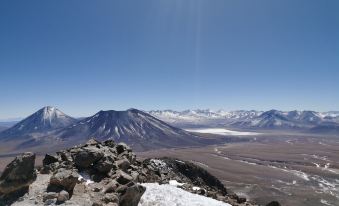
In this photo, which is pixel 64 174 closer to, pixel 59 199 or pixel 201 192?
pixel 59 199

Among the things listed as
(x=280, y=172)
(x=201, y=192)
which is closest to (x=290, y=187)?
(x=280, y=172)

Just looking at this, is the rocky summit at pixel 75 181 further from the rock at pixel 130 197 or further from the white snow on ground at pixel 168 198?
the white snow on ground at pixel 168 198

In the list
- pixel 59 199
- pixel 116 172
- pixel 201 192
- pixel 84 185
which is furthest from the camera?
pixel 201 192

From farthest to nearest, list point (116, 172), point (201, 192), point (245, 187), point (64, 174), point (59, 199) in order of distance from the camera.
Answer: point (245, 187) < point (201, 192) < point (116, 172) < point (64, 174) < point (59, 199)

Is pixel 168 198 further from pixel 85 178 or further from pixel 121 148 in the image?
pixel 121 148

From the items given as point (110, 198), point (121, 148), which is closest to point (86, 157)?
point (110, 198)

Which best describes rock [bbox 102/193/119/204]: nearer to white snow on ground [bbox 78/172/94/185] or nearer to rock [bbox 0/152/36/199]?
white snow on ground [bbox 78/172/94/185]

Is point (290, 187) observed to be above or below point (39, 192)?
below

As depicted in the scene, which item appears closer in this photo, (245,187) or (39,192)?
(39,192)
